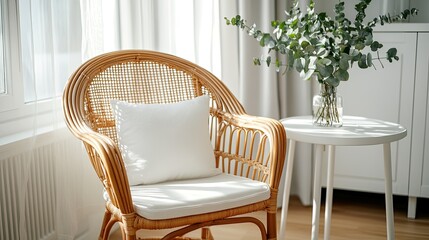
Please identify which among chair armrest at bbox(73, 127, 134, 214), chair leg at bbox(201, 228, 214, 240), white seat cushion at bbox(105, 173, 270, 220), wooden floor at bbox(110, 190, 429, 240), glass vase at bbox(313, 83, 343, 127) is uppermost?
glass vase at bbox(313, 83, 343, 127)

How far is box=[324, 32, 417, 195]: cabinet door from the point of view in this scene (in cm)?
286

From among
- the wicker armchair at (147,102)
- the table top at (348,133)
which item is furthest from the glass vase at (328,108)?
the wicker armchair at (147,102)

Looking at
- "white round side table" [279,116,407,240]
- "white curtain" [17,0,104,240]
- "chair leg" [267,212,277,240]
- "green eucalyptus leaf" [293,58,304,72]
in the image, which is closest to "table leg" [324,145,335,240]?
"white round side table" [279,116,407,240]

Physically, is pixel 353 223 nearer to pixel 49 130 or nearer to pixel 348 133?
pixel 348 133

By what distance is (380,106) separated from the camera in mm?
2943

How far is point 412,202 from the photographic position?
294 cm

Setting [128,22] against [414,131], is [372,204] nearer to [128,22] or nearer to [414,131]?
[414,131]

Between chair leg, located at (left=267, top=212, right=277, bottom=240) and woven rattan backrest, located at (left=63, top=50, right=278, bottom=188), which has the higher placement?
woven rattan backrest, located at (left=63, top=50, right=278, bottom=188)

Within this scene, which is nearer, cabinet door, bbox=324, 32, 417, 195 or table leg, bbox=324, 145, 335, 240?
table leg, bbox=324, 145, 335, 240

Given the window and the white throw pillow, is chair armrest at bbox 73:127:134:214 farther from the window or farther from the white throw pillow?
the window

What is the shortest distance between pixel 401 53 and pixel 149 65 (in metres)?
1.29

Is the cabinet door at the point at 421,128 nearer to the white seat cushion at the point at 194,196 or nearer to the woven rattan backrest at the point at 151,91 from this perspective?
the woven rattan backrest at the point at 151,91

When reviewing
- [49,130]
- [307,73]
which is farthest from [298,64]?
[49,130]

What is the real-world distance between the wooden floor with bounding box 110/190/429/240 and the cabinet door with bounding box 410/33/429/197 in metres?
0.19
